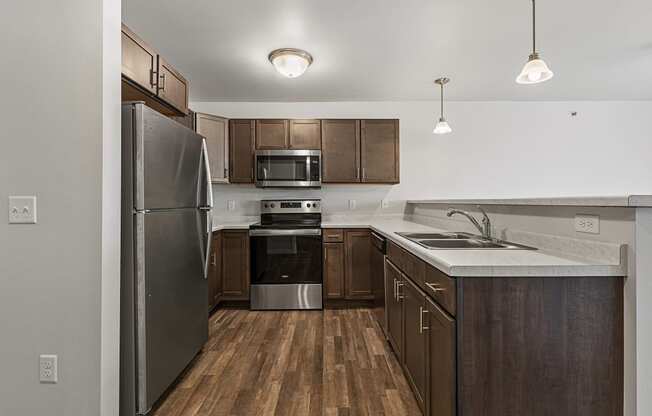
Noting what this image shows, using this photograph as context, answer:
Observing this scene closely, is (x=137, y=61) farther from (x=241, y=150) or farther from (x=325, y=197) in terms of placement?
(x=325, y=197)

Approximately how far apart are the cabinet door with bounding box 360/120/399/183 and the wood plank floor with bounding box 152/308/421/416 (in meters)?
1.65

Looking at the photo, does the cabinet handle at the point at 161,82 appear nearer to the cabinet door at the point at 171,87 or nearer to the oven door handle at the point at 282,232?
the cabinet door at the point at 171,87

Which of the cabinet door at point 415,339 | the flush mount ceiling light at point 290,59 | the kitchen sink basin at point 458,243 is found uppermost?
the flush mount ceiling light at point 290,59

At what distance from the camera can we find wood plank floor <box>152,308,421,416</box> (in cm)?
175

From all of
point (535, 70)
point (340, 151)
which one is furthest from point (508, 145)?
point (535, 70)

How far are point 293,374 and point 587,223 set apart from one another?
178 cm

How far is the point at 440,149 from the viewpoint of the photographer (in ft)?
13.6

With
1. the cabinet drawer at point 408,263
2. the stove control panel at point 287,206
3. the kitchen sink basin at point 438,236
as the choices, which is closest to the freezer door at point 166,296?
the cabinet drawer at point 408,263

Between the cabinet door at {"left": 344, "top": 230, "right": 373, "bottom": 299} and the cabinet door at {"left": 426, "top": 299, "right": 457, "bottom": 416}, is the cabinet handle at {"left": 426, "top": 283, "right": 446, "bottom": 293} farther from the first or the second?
the cabinet door at {"left": 344, "top": 230, "right": 373, "bottom": 299}

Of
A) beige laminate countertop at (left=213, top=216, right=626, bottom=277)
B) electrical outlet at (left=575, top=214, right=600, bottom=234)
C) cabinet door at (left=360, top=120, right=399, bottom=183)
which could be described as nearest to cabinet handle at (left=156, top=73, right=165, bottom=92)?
beige laminate countertop at (left=213, top=216, right=626, bottom=277)

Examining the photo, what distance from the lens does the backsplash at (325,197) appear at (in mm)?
4039

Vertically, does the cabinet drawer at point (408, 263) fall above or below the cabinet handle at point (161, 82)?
below

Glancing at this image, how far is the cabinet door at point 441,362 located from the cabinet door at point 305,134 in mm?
2644

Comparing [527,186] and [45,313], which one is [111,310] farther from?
[527,186]
